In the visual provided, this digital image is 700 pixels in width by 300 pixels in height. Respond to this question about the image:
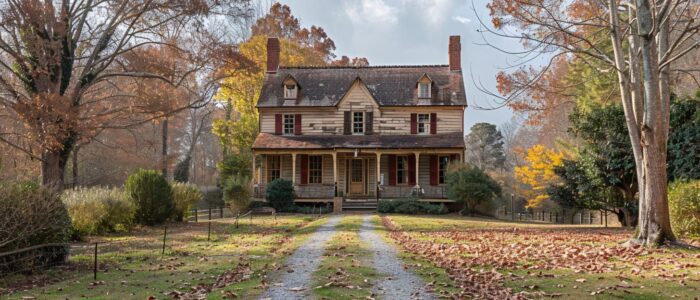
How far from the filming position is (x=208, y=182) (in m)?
68.3

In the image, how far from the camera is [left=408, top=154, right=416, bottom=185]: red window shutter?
3433 centimetres

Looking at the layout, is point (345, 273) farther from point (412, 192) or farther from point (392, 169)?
point (392, 169)

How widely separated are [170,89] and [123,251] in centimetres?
1407

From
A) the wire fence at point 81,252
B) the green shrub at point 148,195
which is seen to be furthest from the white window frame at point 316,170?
the wire fence at point 81,252

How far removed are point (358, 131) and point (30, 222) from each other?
25.0 meters

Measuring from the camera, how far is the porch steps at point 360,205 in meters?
31.2

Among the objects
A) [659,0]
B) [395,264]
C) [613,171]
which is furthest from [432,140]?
[395,264]

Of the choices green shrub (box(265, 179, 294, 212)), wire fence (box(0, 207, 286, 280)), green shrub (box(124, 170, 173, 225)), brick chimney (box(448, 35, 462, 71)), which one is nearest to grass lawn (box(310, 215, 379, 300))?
wire fence (box(0, 207, 286, 280))

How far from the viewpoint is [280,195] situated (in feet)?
101

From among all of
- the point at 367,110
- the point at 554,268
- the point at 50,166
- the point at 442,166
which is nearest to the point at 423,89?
the point at 367,110

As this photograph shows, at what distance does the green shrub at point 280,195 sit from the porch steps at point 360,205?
3.12m

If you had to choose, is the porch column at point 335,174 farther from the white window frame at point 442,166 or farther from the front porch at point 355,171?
the white window frame at point 442,166

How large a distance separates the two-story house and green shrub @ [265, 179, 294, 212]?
205 centimetres

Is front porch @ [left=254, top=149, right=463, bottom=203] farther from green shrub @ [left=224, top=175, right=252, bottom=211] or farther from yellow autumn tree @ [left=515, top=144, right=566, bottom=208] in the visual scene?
yellow autumn tree @ [left=515, top=144, right=566, bottom=208]
